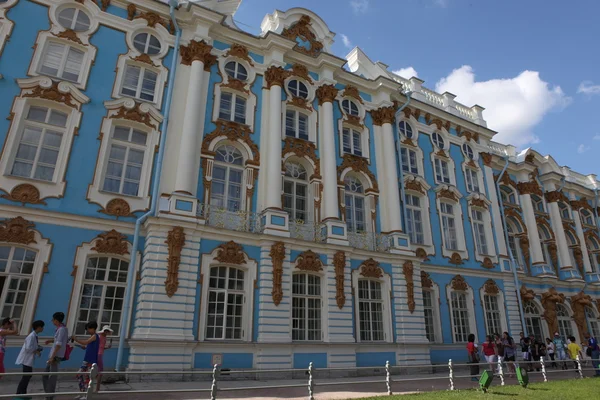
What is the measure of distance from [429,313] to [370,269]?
4.92 m

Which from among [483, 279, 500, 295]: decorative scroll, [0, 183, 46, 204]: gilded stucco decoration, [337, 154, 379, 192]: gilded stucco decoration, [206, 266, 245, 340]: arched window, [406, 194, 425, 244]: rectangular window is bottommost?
[206, 266, 245, 340]: arched window

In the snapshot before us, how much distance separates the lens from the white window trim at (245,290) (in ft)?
45.7

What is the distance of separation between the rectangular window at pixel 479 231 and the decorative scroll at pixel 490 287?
172cm

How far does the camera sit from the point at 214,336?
14.1 metres

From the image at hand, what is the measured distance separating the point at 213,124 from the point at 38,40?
675 cm

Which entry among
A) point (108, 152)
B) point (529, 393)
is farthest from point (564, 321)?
point (108, 152)

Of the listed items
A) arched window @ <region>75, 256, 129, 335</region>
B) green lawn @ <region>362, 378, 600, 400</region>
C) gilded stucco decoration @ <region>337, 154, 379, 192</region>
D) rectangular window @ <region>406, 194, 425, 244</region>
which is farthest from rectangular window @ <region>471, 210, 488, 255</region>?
arched window @ <region>75, 256, 129, 335</region>

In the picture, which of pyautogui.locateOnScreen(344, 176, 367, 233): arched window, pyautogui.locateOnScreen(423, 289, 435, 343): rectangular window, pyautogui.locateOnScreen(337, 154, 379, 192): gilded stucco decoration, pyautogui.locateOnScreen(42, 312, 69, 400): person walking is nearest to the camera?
pyautogui.locateOnScreen(42, 312, 69, 400): person walking

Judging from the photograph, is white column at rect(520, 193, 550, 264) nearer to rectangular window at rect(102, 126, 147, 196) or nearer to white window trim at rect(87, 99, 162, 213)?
white window trim at rect(87, 99, 162, 213)

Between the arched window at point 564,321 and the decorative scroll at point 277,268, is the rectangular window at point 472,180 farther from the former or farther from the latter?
the decorative scroll at point 277,268

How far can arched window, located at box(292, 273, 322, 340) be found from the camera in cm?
1562

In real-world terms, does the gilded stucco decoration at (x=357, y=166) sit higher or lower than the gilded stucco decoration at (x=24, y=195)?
higher

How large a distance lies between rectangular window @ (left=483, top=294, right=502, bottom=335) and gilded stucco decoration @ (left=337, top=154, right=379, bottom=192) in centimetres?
907

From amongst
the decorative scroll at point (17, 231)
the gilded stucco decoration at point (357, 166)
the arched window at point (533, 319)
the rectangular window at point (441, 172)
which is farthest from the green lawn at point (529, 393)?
the rectangular window at point (441, 172)
